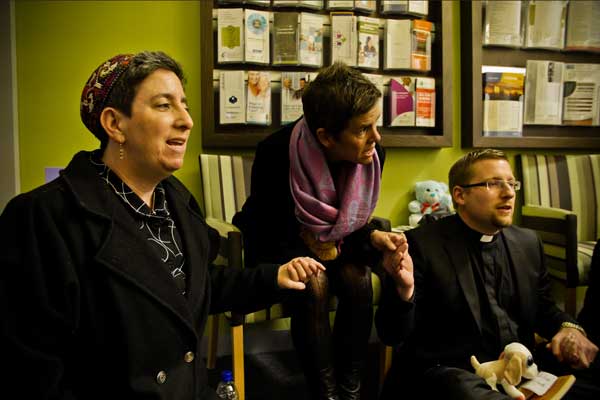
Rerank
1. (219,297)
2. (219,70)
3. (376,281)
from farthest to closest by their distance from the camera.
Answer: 1. (219,70)
2. (376,281)
3. (219,297)

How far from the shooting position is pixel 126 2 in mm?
2234

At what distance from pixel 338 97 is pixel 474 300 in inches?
30.4

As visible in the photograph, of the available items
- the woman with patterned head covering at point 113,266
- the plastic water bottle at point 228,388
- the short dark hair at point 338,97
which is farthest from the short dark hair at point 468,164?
the plastic water bottle at point 228,388

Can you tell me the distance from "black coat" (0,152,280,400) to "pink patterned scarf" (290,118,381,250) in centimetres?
65

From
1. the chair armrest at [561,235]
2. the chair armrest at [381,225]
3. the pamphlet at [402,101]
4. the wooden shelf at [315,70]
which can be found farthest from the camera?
the pamphlet at [402,101]

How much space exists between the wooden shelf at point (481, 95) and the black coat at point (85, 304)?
2.25 metres

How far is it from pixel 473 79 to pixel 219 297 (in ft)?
7.07

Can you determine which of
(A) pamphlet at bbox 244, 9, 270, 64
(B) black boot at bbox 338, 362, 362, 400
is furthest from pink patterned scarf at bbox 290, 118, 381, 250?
(A) pamphlet at bbox 244, 9, 270, 64

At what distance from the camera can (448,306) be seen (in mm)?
1439

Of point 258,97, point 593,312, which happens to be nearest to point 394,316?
point 593,312

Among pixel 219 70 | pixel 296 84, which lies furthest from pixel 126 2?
pixel 296 84

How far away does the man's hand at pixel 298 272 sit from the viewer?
99cm

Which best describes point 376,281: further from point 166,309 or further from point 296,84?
point 296,84

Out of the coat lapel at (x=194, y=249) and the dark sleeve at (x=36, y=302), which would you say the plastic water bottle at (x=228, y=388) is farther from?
the dark sleeve at (x=36, y=302)
